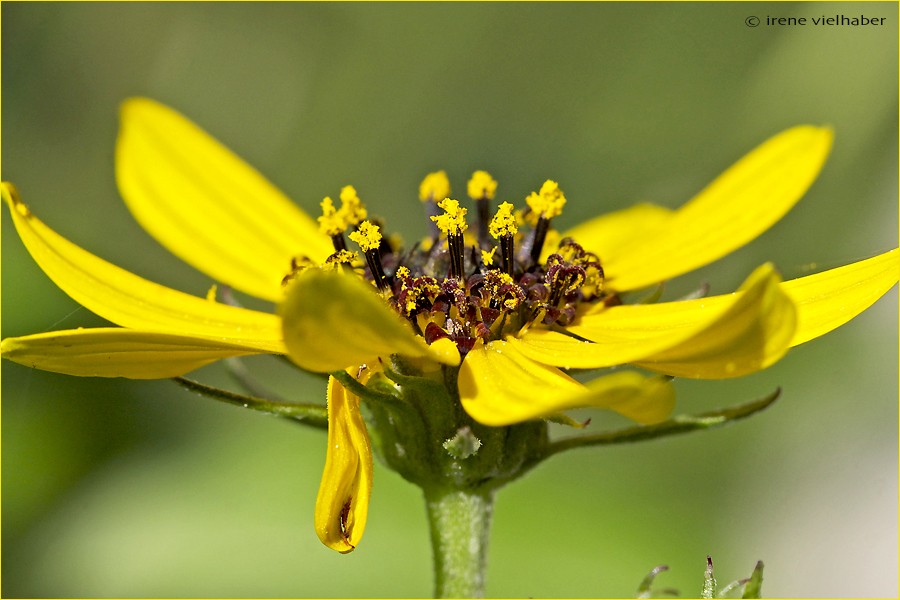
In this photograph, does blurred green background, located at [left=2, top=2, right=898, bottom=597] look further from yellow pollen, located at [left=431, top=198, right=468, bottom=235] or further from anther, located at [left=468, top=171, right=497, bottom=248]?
yellow pollen, located at [left=431, top=198, right=468, bottom=235]

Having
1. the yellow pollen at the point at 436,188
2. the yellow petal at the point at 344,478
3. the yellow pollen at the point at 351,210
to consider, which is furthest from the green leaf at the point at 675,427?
the yellow pollen at the point at 436,188

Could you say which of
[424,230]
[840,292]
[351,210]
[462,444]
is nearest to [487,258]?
[351,210]

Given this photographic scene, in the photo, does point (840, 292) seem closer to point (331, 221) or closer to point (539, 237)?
point (539, 237)

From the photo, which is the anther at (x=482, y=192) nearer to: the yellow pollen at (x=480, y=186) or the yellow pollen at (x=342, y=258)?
the yellow pollen at (x=480, y=186)

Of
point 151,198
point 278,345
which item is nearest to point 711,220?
point 278,345

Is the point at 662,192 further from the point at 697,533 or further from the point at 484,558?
the point at 484,558

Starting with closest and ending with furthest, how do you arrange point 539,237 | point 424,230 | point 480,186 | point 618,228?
1. point 539,237
2. point 480,186
3. point 618,228
4. point 424,230
